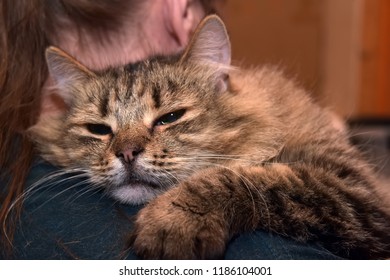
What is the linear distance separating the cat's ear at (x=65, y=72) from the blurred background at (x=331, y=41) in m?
1.98

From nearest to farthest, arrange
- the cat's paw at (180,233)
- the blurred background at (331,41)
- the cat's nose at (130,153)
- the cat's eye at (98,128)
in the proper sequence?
1. the cat's paw at (180,233)
2. the cat's nose at (130,153)
3. the cat's eye at (98,128)
4. the blurred background at (331,41)

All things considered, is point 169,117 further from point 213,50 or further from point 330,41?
point 330,41

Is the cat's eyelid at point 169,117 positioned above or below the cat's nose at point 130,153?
above

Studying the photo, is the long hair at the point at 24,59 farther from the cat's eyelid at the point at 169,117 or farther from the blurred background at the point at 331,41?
the blurred background at the point at 331,41

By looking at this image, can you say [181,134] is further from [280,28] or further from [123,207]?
[280,28]

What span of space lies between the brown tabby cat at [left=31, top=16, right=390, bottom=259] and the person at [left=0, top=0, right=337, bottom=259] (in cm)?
4

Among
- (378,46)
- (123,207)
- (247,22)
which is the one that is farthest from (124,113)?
(378,46)

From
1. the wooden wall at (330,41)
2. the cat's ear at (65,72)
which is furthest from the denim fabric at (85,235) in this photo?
the wooden wall at (330,41)

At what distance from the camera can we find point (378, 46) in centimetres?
318

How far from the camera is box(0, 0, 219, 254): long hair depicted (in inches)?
43.5

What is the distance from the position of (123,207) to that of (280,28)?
7.71 feet

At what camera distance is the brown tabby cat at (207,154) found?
932 mm

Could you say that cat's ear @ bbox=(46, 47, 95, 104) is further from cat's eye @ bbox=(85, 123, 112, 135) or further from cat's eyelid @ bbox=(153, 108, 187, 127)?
cat's eyelid @ bbox=(153, 108, 187, 127)
